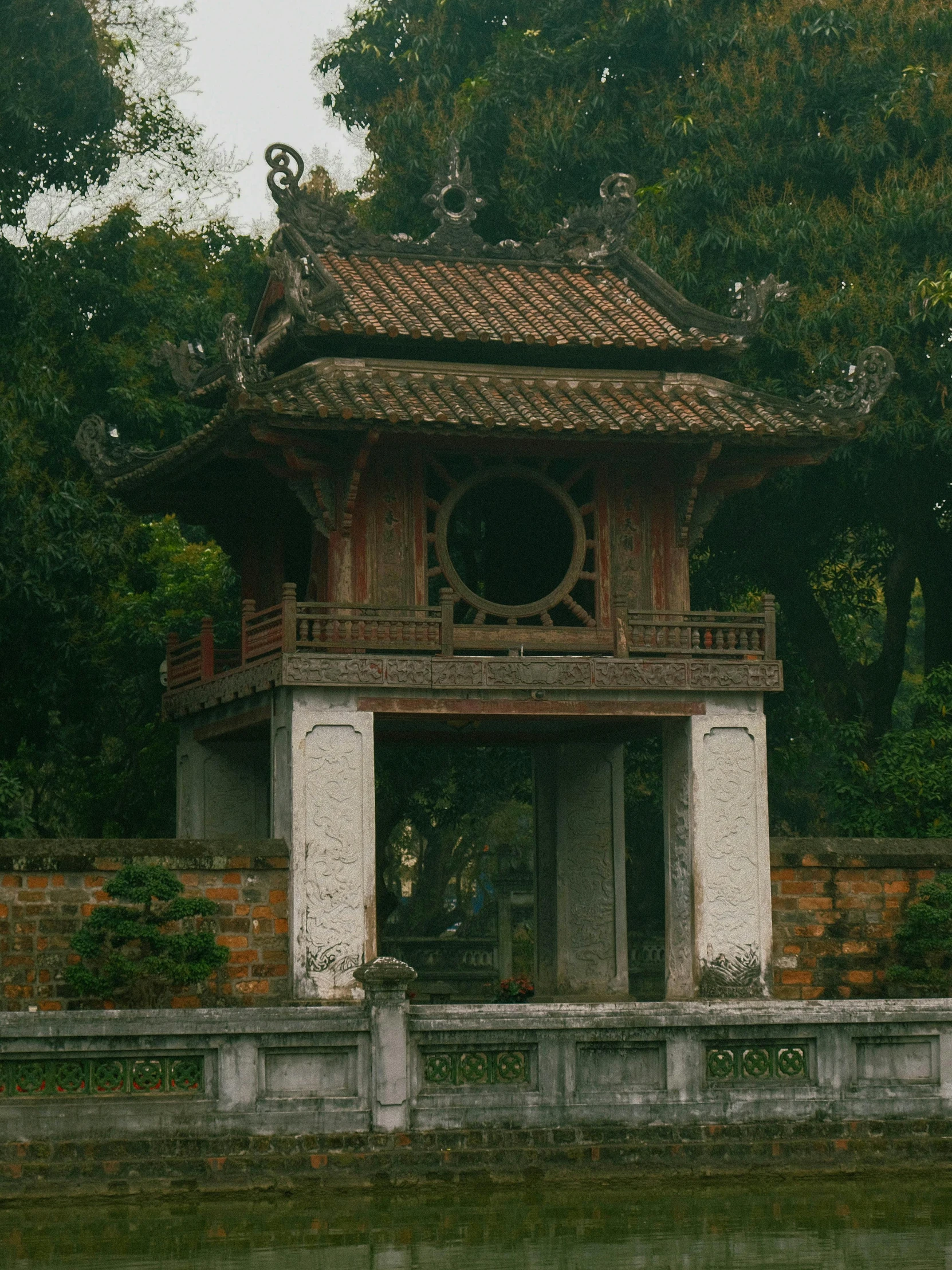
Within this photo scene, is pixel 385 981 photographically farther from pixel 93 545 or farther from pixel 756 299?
pixel 93 545

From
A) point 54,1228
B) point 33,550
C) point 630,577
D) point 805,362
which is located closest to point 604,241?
point 805,362

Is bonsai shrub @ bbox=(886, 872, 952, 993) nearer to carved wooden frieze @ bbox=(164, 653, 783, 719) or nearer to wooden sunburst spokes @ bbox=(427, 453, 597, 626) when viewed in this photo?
carved wooden frieze @ bbox=(164, 653, 783, 719)

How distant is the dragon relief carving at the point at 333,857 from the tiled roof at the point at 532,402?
3.40 meters

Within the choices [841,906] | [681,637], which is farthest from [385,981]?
[841,906]

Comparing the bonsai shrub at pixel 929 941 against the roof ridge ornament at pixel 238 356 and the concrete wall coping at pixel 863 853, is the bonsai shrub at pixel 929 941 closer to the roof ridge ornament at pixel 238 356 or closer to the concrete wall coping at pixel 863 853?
the concrete wall coping at pixel 863 853

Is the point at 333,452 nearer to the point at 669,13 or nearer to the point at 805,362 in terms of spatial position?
the point at 805,362

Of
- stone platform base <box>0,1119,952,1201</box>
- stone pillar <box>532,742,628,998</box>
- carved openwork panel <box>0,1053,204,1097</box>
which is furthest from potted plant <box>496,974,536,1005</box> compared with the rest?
carved openwork panel <box>0,1053,204,1097</box>

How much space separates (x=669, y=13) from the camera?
30.9 m

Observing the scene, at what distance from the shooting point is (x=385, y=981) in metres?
14.6

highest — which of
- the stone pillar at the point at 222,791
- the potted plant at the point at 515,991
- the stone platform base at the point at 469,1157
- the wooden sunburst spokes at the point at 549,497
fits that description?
the wooden sunburst spokes at the point at 549,497

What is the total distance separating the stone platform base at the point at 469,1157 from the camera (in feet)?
45.6

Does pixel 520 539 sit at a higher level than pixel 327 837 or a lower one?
higher

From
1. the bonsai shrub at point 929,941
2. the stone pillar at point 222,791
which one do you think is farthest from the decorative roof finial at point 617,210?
the bonsai shrub at point 929,941

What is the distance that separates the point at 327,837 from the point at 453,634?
8.59 feet
